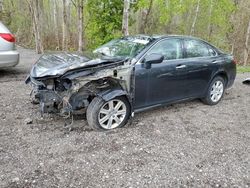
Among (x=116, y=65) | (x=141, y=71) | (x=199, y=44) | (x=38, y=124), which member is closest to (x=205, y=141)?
(x=141, y=71)

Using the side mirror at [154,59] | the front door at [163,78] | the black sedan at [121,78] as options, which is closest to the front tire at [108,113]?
the black sedan at [121,78]

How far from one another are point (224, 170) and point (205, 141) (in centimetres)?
77

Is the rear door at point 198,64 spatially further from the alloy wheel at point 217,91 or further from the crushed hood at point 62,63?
the crushed hood at point 62,63

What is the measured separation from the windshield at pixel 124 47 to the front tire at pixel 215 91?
1960 mm

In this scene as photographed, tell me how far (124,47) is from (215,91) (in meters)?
2.39

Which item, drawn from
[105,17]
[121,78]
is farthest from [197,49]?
[105,17]

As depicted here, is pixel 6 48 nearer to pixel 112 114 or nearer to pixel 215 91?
pixel 112 114

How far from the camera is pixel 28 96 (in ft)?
18.3

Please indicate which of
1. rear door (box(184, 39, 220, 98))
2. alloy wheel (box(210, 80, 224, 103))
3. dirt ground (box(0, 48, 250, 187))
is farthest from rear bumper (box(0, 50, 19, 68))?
alloy wheel (box(210, 80, 224, 103))

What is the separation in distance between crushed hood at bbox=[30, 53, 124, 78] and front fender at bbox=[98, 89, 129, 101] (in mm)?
460

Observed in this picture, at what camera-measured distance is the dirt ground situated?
3043 millimetres

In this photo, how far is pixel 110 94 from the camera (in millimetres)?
4082

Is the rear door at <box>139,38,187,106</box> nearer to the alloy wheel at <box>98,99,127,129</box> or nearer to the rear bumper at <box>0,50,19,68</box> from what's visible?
the alloy wheel at <box>98,99,127,129</box>

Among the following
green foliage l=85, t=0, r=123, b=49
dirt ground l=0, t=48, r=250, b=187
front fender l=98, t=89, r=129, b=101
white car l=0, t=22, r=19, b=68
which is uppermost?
green foliage l=85, t=0, r=123, b=49
